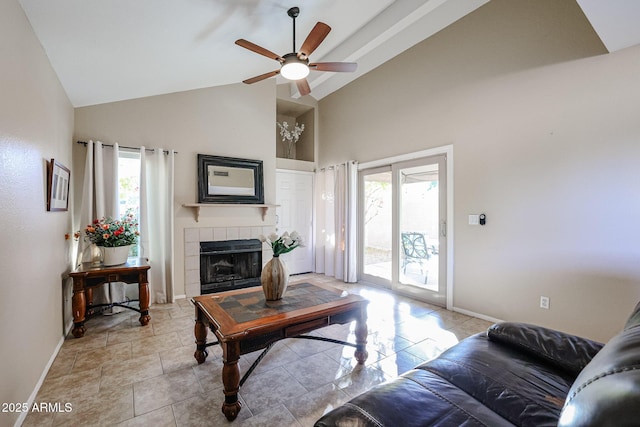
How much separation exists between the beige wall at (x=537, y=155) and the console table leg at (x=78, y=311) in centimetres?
412

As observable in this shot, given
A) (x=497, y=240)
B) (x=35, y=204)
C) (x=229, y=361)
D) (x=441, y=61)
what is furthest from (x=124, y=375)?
(x=441, y=61)

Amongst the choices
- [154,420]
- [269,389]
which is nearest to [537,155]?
[269,389]

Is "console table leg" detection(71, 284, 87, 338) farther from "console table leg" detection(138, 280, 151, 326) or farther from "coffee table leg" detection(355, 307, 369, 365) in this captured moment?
"coffee table leg" detection(355, 307, 369, 365)

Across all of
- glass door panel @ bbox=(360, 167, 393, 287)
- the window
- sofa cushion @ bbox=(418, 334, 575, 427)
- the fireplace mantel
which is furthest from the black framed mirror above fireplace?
sofa cushion @ bbox=(418, 334, 575, 427)

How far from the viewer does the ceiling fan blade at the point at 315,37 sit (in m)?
2.17

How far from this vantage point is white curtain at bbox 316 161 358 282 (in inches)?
198

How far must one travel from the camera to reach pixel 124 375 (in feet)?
7.27

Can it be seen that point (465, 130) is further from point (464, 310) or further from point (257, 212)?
point (257, 212)

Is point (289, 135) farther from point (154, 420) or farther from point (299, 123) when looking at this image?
point (154, 420)

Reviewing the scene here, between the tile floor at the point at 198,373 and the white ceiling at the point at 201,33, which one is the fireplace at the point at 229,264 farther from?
the white ceiling at the point at 201,33

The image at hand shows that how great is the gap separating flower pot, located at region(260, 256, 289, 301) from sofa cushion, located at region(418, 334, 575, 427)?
1.18 meters

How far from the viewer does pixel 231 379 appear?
69.1 inches

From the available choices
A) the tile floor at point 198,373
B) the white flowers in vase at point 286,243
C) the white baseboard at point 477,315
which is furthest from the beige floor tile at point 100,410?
the white baseboard at point 477,315

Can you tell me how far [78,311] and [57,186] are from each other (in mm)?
1259
